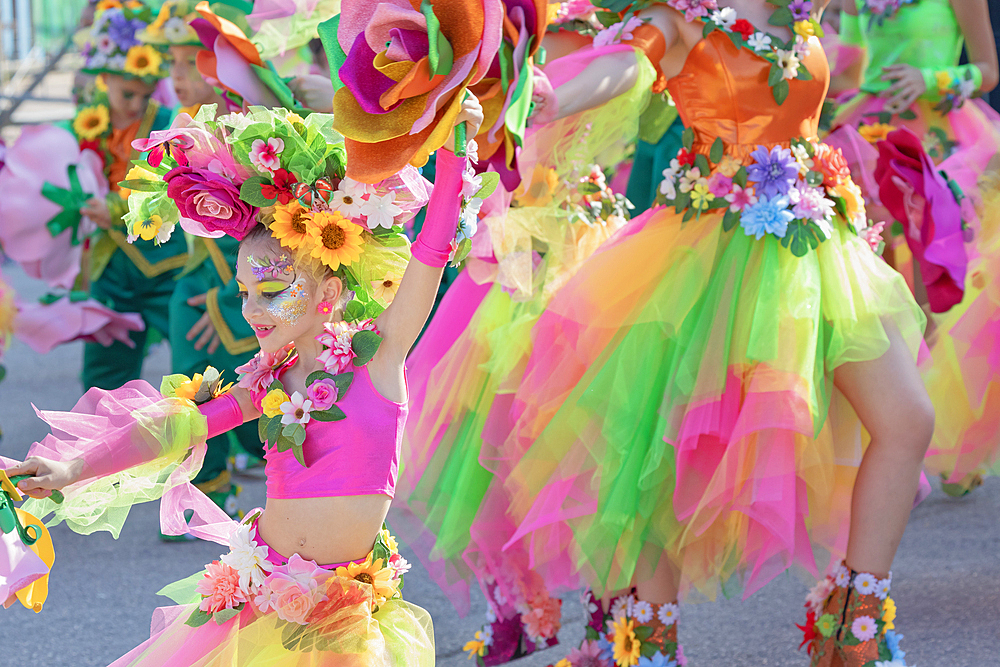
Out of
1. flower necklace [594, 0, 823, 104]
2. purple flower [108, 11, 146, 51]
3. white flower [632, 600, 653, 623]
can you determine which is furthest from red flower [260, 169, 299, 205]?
purple flower [108, 11, 146, 51]

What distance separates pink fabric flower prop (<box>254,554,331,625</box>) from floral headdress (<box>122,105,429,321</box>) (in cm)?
55

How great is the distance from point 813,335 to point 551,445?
0.64m

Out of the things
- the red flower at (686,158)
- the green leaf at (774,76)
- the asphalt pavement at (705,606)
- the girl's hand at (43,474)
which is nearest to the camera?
the girl's hand at (43,474)

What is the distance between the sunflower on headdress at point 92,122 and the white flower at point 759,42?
11.2ft

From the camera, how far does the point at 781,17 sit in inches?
103

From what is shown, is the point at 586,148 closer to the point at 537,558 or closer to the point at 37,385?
the point at 537,558

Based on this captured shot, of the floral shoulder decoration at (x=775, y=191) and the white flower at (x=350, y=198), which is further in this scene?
the floral shoulder decoration at (x=775, y=191)

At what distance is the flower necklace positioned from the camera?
2.57m

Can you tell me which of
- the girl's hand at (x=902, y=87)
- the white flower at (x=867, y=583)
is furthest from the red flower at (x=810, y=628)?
the girl's hand at (x=902, y=87)

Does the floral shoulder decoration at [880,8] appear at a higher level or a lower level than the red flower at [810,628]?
higher

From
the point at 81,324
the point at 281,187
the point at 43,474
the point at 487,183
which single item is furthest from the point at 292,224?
the point at 81,324

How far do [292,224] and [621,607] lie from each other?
4.18 feet

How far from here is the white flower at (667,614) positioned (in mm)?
2619

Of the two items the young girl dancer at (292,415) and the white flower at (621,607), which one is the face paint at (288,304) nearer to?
the young girl dancer at (292,415)
